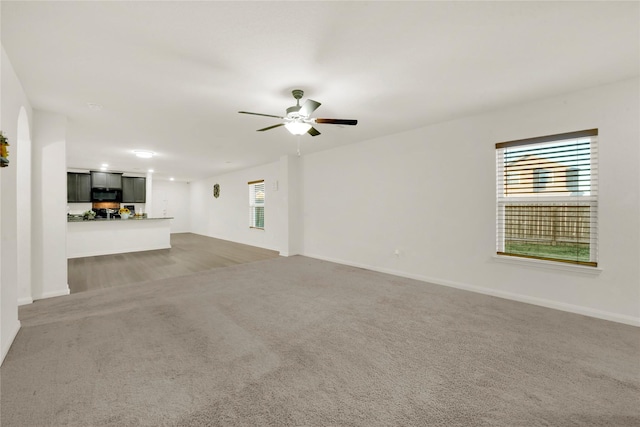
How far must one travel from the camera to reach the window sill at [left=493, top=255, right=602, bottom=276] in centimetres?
286

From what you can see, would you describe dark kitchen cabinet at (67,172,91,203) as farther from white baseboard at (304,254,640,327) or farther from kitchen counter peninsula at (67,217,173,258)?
white baseboard at (304,254,640,327)

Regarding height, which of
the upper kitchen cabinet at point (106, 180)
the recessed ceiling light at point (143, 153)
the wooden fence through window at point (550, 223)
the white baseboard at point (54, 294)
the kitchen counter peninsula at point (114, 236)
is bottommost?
the white baseboard at point (54, 294)

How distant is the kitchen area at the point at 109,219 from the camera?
629 cm

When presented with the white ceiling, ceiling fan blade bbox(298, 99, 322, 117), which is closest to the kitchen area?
the white ceiling

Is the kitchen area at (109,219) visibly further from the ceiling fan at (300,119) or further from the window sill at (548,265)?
the window sill at (548,265)

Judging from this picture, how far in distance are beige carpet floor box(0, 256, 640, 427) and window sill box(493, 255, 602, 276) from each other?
50 centimetres

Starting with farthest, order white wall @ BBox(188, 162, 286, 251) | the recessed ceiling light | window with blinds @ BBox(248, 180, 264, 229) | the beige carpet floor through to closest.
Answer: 1. window with blinds @ BBox(248, 180, 264, 229)
2. white wall @ BBox(188, 162, 286, 251)
3. the recessed ceiling light
4. the beige carpet floor

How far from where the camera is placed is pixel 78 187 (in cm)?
823

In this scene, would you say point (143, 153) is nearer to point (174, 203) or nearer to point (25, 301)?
point (25, 301)

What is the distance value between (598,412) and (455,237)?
2.53 meters

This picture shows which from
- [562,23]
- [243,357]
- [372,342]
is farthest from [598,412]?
[562,23]

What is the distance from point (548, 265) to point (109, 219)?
870 centimetres

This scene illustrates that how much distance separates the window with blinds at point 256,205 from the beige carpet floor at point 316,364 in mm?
4848

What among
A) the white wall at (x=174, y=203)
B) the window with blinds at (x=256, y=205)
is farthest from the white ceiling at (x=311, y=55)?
the white wall at (x=174, y=203)
